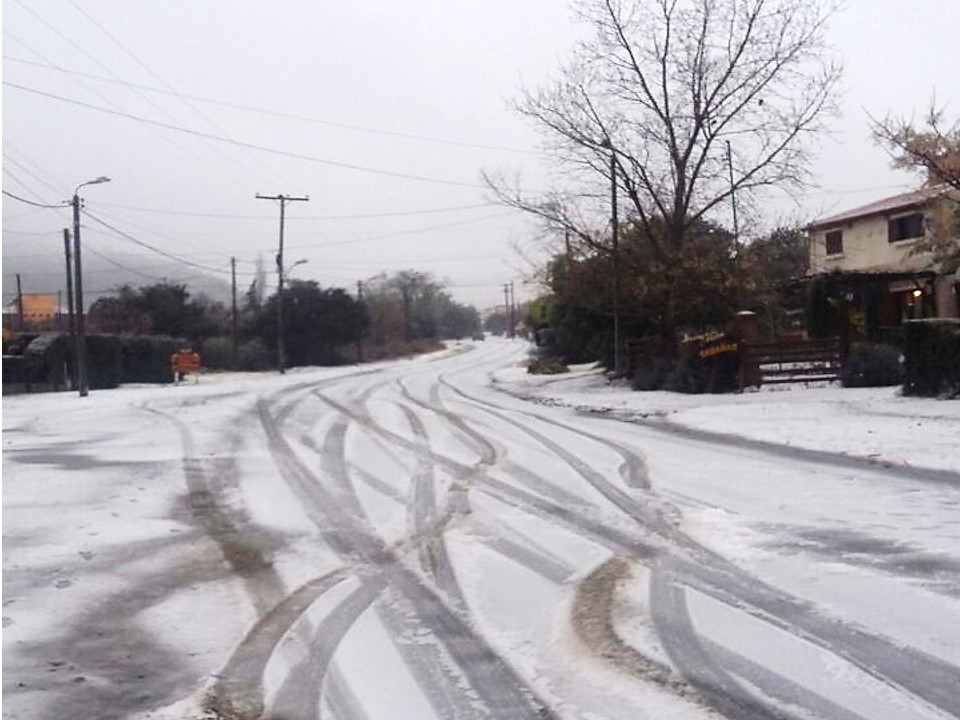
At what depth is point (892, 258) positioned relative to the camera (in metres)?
44.2

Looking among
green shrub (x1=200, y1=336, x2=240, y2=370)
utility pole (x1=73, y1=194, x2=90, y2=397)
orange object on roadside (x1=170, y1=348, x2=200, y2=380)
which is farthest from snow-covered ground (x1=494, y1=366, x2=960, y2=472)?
green shrub (x1=200, y1=336, x2=240, y2=370)

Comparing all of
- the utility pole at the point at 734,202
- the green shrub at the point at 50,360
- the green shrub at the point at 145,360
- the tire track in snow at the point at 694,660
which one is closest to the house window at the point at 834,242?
the utility pole at the point at 734,202

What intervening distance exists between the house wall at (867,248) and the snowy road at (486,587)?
28.8 meters

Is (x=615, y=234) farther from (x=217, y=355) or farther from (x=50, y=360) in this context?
(x=217, y=355)

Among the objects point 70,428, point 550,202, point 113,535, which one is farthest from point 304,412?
point 113,535

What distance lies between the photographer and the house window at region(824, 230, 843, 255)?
4841 centimetres

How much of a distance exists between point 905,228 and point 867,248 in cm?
263

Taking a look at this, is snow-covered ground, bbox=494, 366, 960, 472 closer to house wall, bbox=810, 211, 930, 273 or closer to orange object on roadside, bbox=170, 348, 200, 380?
house wall, bbox=810, 211, 930, 273

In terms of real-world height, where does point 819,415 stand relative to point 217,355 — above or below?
below

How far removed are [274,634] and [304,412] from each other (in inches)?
820

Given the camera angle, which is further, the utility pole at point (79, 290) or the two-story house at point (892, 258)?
the utility pole at point (79, 290)

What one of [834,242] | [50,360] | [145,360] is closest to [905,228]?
[834,242]

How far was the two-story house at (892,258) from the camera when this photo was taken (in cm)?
3403

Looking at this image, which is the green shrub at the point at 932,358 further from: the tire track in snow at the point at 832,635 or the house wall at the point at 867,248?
the house wall at the point at 867,248
